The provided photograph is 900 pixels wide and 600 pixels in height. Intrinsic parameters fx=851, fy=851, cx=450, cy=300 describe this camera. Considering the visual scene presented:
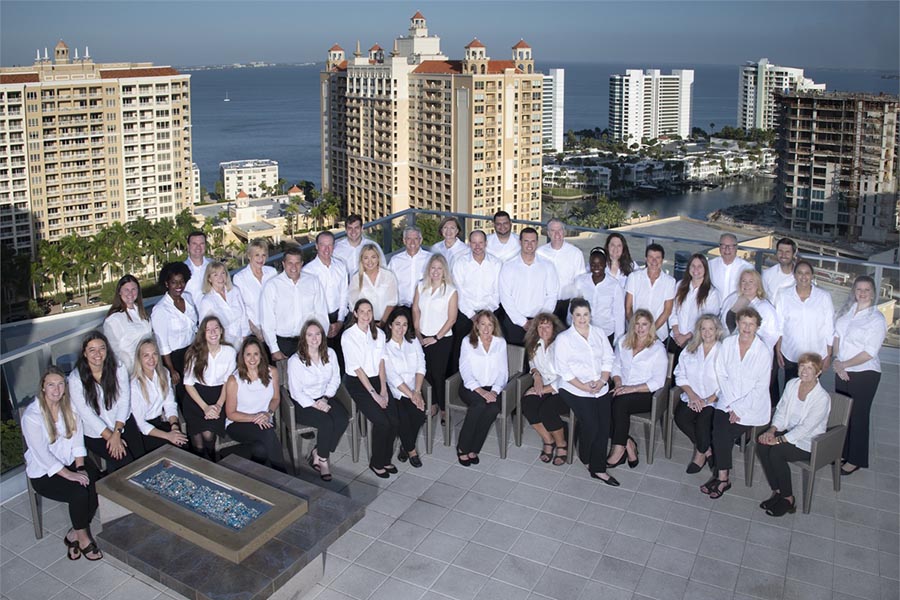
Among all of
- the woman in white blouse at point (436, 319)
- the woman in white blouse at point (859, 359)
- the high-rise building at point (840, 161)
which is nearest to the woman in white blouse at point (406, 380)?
the woman in white blouse at point (436, 319)

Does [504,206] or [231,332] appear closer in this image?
[231,332]

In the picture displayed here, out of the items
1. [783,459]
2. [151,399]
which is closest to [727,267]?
[783,459]

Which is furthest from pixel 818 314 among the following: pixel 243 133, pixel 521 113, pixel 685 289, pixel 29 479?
pixel 243 133

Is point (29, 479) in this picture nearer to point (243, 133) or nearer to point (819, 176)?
point (819, 176)

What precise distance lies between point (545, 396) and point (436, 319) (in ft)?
3.72

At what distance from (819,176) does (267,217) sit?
67.7 m

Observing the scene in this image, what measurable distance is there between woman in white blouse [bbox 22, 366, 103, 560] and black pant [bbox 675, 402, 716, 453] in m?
3.70

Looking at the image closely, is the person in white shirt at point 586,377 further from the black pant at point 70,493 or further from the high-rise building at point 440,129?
the high-rise building at point 440,129

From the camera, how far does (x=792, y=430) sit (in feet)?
17.1

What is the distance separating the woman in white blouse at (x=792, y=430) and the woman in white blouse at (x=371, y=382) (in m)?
2.37

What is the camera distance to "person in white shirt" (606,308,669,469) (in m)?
5.73

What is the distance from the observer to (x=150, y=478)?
4.67 meters

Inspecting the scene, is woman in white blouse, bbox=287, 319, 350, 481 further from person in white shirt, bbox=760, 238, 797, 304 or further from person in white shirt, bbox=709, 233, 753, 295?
person in white shirt, bbox=760, 238, 797, 304

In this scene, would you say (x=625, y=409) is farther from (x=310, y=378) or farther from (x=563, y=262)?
(x=310, y=378)
